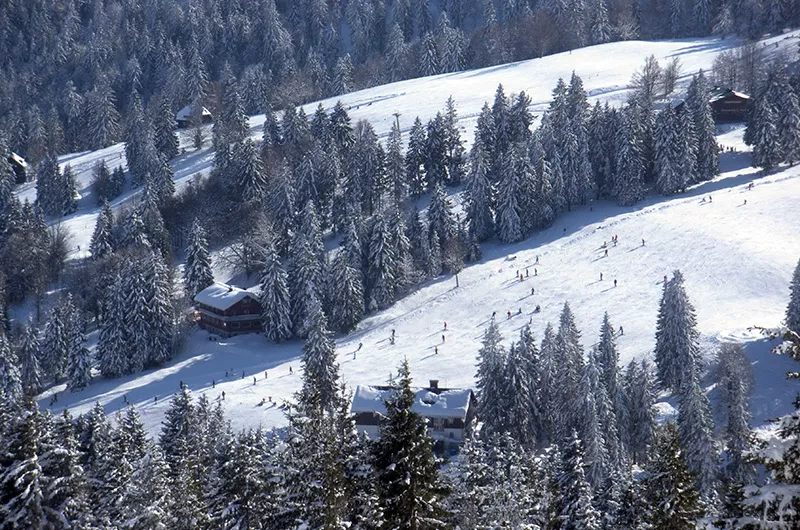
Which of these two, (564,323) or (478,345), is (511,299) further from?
(564,323)

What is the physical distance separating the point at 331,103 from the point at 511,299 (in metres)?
68.0

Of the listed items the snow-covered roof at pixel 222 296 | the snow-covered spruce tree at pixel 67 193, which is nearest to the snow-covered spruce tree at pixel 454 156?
the snow-covered roof at pixel 222 296

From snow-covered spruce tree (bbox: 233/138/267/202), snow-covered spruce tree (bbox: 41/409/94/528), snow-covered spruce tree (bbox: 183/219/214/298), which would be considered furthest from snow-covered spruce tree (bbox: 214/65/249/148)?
snow-covered spruce tree (bbox: 41/409/94/528)

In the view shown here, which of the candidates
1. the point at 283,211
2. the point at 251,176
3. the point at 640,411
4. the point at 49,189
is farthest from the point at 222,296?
the point at 49,189

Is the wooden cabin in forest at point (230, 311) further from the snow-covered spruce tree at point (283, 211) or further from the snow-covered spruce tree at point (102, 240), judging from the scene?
the snow-covered spruce tree at point (102, 240)

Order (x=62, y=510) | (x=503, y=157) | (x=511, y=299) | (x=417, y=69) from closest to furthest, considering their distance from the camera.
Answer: (x=62, y=510)
(x=511, y=299)
(x=503, y=157)
(x=417, y=69)

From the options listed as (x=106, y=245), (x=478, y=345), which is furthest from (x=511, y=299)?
(x=106, y=245)

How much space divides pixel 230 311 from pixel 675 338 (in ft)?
135

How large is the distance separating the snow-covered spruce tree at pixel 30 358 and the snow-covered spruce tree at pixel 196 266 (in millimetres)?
15307

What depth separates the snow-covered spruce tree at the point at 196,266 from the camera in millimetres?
89125

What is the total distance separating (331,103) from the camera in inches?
5290

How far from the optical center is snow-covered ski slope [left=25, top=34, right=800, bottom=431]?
65500 millimetres

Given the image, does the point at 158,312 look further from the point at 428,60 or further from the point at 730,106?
the point at 428,60

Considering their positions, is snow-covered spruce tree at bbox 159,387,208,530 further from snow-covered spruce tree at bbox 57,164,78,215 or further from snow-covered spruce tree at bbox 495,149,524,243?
snow-covered spruce tree at bbox 57,164,78,215
